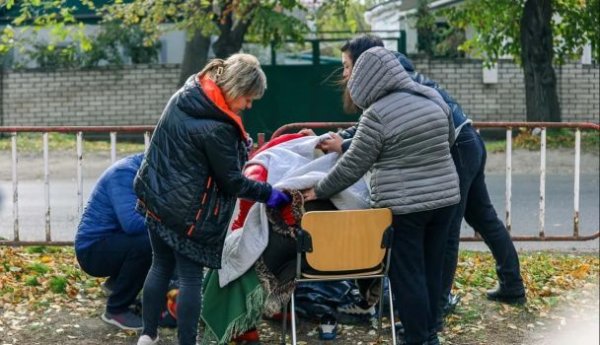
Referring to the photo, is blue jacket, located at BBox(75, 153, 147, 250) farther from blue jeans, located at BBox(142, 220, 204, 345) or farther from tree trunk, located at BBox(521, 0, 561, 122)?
tree trunk, located at BBox(521, 0, 561, 122)

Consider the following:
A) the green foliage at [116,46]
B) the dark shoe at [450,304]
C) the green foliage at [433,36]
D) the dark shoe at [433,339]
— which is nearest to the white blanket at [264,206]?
the dark shoe at [433,339]

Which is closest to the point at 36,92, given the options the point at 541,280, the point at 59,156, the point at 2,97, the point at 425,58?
the point at 2,97

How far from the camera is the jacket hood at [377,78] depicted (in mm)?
5570

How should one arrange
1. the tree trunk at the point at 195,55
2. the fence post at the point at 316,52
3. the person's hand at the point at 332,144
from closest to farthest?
the person's hand at the point at 332,144
the fence post at the point at 316,52
the tree trunk at the point at 195,55

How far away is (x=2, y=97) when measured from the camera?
884 inches

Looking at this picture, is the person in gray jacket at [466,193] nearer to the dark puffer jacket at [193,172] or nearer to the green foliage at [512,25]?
the dark puffer jacket at [193,172]

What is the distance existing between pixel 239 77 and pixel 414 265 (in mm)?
1372

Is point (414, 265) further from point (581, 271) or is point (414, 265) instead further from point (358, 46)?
point (581, 271)

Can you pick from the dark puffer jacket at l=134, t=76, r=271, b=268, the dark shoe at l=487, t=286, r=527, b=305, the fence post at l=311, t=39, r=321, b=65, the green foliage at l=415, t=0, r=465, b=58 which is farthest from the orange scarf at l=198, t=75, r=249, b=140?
the green foliage at l=415, t=0, r=465, b=58

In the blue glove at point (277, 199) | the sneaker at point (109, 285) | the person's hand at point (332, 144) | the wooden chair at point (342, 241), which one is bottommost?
the sneaker at point (109, 285)

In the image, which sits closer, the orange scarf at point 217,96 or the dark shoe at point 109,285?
the orange scarf at point 217,96

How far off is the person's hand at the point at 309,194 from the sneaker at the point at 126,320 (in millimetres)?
1356

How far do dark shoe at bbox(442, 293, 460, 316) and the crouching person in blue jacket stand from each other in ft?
6.00

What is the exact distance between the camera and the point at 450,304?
6.79m
